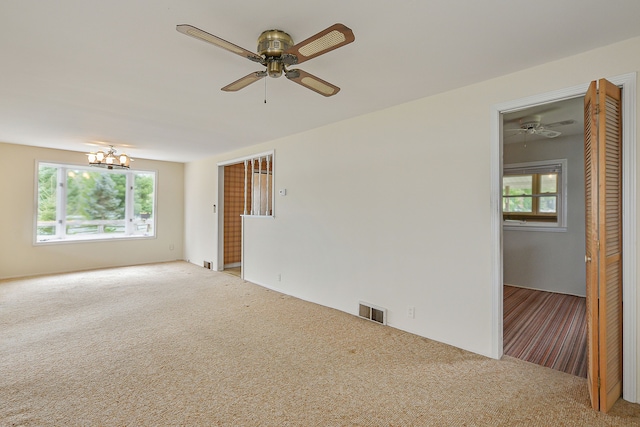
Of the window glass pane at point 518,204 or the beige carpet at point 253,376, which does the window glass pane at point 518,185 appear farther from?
the beige carpet at point 253,376

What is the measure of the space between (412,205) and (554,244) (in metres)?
3.38

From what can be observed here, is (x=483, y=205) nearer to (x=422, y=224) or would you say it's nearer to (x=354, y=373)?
(x=422, y=224)

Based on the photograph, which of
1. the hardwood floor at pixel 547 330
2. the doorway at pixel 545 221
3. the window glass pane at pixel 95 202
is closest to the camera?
the hardwood floor at pixel 547 330

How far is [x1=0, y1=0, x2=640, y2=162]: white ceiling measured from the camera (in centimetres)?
171

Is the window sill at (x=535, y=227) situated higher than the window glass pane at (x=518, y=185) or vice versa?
the window glass pane at (x=518, y=185)

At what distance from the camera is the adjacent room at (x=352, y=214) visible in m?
1.90

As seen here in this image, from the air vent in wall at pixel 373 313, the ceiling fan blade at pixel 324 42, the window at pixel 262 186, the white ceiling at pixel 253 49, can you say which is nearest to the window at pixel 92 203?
the white ceiling at pixel 253 49

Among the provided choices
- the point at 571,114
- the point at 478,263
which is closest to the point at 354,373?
the point at 478,263

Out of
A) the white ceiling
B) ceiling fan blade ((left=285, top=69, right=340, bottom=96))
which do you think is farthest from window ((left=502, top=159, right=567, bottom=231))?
ceiling fan blade ((left=285, top=69, right=340, bottom=96))

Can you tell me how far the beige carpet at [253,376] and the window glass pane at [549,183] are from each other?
11.7 feet

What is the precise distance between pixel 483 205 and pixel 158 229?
7020mm

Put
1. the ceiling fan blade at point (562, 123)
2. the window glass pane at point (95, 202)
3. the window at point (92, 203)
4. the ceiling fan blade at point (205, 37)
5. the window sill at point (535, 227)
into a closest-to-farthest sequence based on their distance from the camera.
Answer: the ceiling fan blade at point (205, 37) → the ceiling fan blade at point (562, 123) → the window sill at point (535, 227) → the window at point (92, 203) → the window glass pane at point (95, 202)

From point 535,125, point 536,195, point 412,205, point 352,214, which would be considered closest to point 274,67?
point 412,205

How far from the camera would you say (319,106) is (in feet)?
10.9
